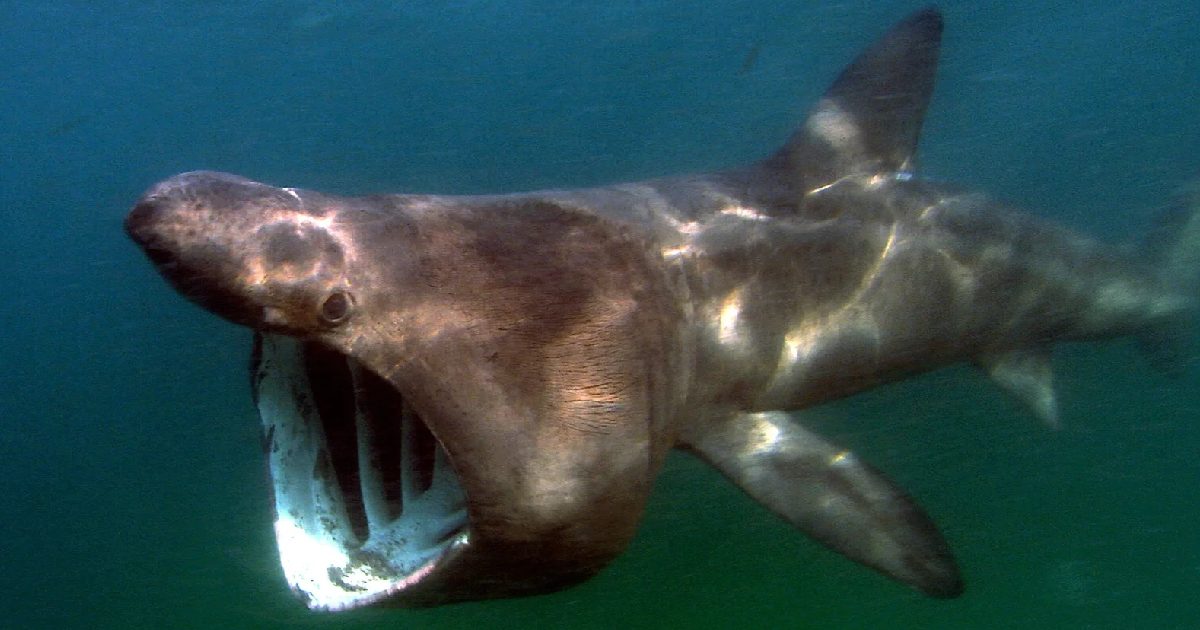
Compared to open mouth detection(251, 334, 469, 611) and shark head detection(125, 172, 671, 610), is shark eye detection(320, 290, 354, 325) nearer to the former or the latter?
shark head detection(125, 172, 671, 610)

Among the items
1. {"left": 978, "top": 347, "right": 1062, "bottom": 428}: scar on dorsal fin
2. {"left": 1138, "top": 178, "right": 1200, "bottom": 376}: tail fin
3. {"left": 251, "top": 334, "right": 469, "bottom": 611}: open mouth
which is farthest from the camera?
{"left": 1138, "top": 178, "right": 1200, "bottom": 376}: tail fin

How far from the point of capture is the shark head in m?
2.51

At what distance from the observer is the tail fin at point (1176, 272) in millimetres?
7121

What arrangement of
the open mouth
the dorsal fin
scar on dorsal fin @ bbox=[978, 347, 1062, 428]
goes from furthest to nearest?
scar on dorsal fin @ bbox=[978, 347, 1062, 428]
the dorsal fin
the open mouth

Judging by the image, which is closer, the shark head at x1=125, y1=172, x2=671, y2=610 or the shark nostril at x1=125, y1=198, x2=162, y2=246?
the shark nostril at x1=125, y1=198, x2=162, y2=246

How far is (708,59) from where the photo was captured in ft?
117

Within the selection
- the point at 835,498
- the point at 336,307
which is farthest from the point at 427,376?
the point at 835,498

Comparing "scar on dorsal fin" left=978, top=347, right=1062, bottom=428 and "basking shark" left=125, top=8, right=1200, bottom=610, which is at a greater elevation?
"scar on dorsal fin" left=978, top=347, right=1062, bottom=428

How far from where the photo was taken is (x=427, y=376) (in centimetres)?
263

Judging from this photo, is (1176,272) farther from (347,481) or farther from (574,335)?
(347,481)

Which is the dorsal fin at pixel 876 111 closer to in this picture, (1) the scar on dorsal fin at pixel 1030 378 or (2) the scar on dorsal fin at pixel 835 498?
(2) the scar on dorsal fin at pixel 835 498

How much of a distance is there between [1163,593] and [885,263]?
1768 centimetres

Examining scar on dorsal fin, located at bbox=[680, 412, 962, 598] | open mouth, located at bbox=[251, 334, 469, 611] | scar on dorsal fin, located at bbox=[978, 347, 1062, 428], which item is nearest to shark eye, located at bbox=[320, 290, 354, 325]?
open mouth, located at bbox=[251, 334, 469, 611]

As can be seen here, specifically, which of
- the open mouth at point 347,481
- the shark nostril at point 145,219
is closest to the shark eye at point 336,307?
the open mouth at point 347,481
